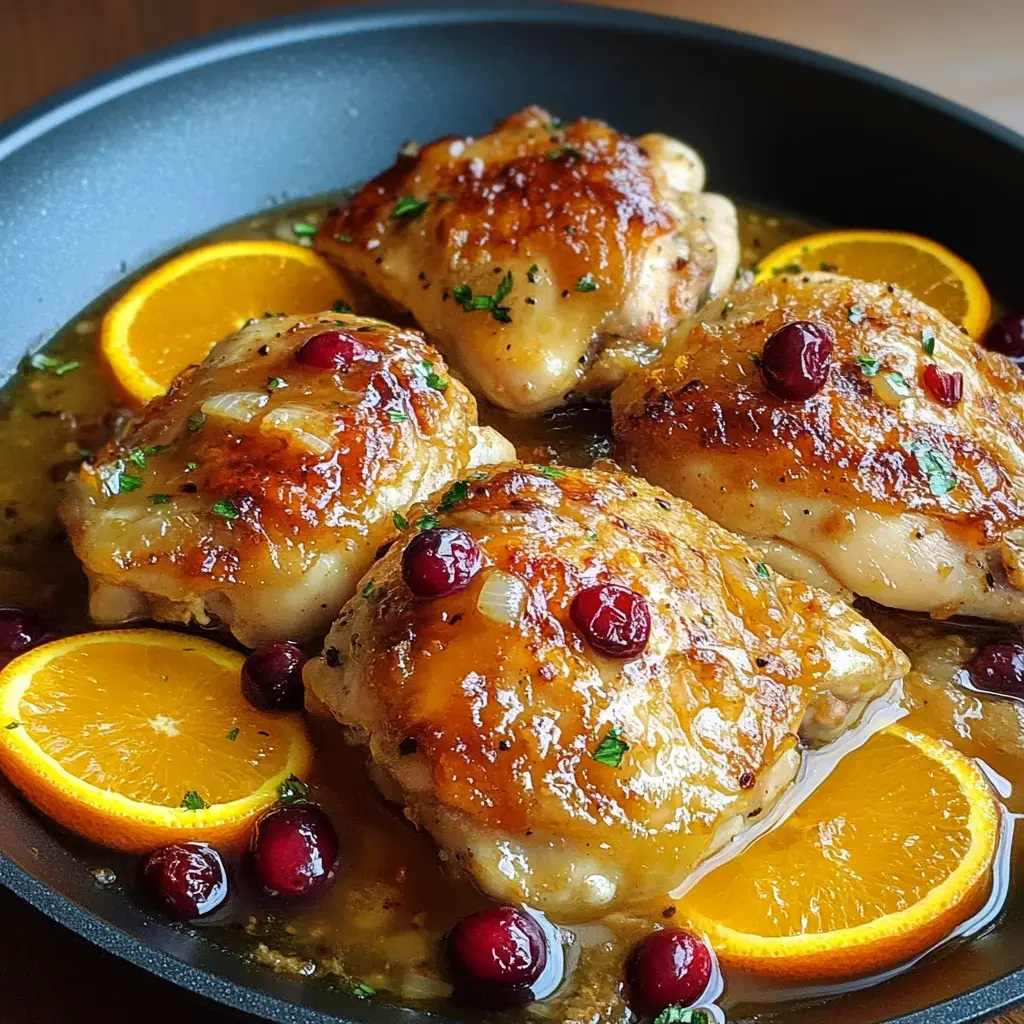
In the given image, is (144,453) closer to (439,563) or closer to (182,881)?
(439,563)

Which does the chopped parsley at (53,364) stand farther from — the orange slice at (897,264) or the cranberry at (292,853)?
the orange slice at (897,264)

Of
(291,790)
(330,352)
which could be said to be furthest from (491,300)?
(291,790)

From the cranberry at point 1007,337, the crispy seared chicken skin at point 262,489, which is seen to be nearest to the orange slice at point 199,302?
the crispy seared chicken skin at point 262,489

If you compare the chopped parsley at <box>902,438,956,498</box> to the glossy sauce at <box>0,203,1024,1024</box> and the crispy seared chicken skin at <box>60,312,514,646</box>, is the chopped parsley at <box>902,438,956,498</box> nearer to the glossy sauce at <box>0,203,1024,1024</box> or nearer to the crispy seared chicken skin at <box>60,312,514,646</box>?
the glossy sauce at <box>0,203,1024,1024</box>

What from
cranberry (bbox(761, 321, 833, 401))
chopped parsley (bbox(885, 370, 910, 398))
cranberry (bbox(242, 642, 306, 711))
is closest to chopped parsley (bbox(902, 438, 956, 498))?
chopped parsley (bbox(885, 370, 910, 398))

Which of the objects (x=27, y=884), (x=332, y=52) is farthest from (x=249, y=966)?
(x=332, y=52)

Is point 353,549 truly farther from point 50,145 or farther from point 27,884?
point 50,145
